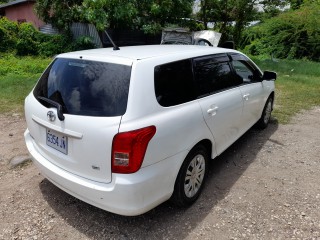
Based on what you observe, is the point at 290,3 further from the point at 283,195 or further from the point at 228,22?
the point at 283,195

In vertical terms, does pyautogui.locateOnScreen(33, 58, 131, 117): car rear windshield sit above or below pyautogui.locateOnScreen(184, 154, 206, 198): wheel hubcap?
above

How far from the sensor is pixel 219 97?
11.6ft

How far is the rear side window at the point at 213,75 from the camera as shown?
336cm

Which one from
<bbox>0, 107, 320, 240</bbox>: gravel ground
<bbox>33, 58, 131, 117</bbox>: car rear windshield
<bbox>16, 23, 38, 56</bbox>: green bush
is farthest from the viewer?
<bbox>16, 23, 38, 56</bbox>: green bush

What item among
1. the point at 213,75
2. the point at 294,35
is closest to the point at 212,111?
the point at 213,75

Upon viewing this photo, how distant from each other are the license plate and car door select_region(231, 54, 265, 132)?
246 cm

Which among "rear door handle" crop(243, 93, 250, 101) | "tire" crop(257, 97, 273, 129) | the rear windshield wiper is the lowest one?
"tire" crop(257, 97, 273, 129)

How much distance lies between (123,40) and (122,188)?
14509mm

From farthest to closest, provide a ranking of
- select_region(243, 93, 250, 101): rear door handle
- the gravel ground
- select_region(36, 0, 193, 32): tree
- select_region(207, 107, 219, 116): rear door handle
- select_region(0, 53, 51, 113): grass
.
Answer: select_region(36, 0, 193, 32): tree
select_region(0, 53, 51, 113): grass
select_region(243, 93, 250, 101): rear door handle
select_region(207, 107, 219, 116): rear door handle
the gravel ground

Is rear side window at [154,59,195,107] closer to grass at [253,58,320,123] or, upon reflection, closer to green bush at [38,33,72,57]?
grass at [253,58,320,123]

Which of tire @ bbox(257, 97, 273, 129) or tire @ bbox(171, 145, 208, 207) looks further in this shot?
tire @ bbox(257, 97, 273, 129)

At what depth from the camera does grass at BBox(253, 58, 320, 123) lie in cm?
691

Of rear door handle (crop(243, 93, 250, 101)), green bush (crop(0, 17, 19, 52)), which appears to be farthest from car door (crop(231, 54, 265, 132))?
green bush (crop(0, 17, 19, 52))

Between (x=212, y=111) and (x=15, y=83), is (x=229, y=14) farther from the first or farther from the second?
(x=212, y=111)
